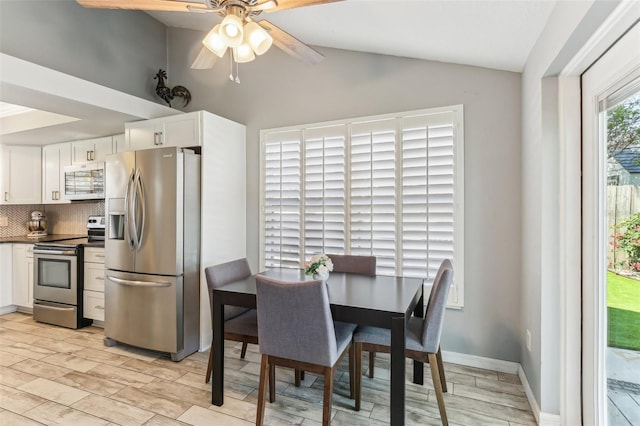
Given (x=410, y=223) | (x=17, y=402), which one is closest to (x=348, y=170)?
(x=410, y=223)

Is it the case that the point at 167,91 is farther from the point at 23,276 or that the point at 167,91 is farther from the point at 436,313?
the point at 436,313

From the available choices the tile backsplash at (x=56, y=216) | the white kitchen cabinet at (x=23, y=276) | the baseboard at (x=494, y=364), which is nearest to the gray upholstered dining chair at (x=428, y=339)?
the baseboard at (x=494, y=364)

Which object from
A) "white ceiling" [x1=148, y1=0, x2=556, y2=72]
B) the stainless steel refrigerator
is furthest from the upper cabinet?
"white ceiling" [x1=148, y1=0, x2=556, y2=72]

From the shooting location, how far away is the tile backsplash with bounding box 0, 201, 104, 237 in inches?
181

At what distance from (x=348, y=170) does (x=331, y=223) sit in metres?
0.54

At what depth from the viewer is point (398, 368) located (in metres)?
1.76

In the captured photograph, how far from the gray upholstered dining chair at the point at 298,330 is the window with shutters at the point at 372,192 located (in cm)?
129

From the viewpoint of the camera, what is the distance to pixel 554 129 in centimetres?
195

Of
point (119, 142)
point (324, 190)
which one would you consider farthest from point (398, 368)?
point (119, 142)

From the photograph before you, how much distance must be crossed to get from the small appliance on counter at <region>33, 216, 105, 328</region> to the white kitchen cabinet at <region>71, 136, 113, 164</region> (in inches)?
41.6

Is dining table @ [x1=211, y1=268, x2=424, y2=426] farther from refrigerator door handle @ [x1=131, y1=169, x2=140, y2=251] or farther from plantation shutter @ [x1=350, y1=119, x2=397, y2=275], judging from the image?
refrigerator door handle @ [x1=131, y1=169, x2=140, y2=251]

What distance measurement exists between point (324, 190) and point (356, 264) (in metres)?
0.82

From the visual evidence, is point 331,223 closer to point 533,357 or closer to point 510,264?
point 510,264

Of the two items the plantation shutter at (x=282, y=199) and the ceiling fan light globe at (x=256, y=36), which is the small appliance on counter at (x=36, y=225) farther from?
the ceiling fan light globe at (x=256, y=36)
